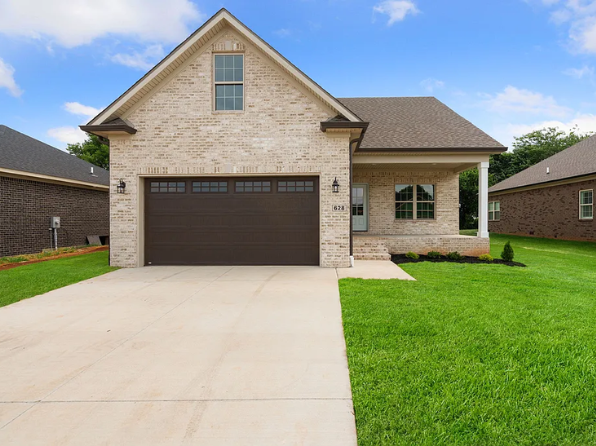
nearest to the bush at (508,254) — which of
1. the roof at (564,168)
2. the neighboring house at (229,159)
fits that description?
the neighboring house at (229,159)

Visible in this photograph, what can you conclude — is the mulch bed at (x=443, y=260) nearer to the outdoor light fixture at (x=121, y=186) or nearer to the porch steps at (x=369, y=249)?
the porch steps at (x=369, y=249)

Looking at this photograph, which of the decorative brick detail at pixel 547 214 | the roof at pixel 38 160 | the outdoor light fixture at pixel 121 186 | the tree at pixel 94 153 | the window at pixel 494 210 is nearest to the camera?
the outdoor light fixture at pixel 121 186

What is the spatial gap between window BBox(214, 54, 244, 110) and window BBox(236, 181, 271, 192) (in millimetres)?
2173

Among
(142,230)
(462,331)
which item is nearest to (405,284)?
(462,331)

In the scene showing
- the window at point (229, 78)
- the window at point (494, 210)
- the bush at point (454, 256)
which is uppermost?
the window at point (229, 78)

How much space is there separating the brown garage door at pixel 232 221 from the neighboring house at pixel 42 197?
6454 millimetres

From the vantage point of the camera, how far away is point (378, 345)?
12.7 feet

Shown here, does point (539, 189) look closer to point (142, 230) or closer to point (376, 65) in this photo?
point (376, 65)

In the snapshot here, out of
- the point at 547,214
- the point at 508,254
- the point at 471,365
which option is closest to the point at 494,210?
the point at 547,214

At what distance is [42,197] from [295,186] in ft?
36.3

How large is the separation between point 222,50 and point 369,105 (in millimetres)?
8898

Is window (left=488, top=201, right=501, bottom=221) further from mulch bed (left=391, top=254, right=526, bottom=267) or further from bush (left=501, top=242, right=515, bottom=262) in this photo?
bush (left=501, top=242, right=515, bottom=262)

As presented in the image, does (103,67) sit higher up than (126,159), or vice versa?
(103,67)

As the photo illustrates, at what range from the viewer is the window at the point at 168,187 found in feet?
33.6
